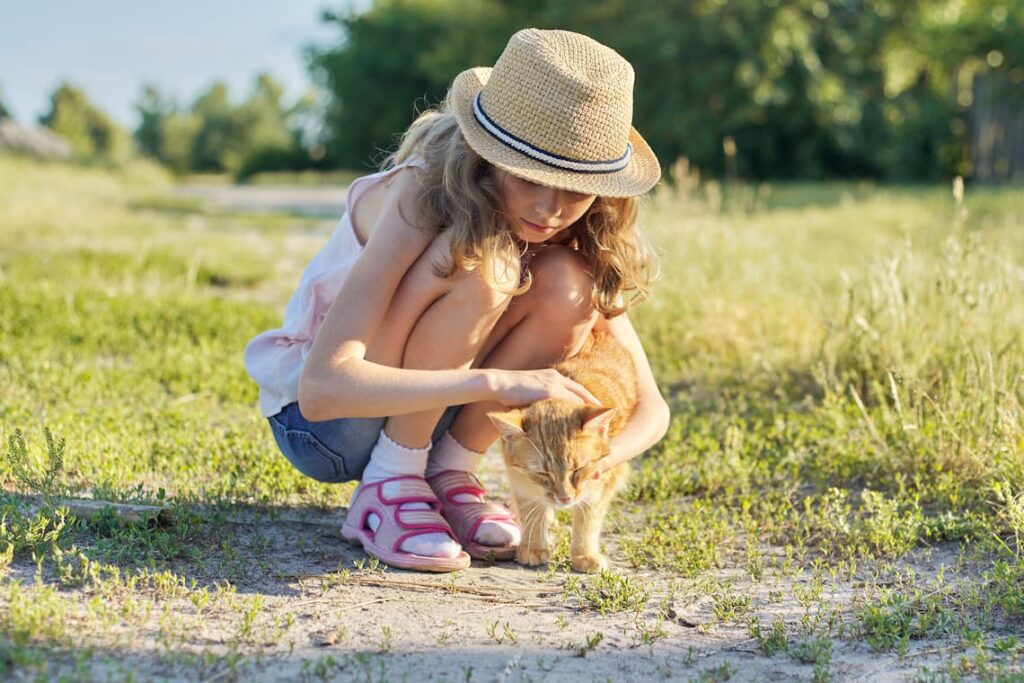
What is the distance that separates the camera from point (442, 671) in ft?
8.18

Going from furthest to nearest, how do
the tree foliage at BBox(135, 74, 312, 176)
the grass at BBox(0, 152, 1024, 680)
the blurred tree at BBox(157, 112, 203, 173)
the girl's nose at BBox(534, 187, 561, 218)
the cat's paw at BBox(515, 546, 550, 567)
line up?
1. the blurred tree at BBox(157, 112, 203, 173)
2. the tree foliage at BBox(135, 74, 312, 176)
3. the cat's paw at BBox(515, 546, 550, 567)
4. the girl's nose at BBox(534, 187, 561, 218)
5. the grass at BBox(0, 152, 1024, 680)

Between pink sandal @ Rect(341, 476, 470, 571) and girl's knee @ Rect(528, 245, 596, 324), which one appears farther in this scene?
girl's knee @ Rect(528, 245, 596, 324)

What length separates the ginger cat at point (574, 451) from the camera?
10.2ft

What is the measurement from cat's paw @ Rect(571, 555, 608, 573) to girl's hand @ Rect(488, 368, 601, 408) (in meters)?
0.55

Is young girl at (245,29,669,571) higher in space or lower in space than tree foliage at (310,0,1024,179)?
higher

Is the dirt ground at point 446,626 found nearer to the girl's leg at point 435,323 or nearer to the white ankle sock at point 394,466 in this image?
the white ankle sock at point 394,466

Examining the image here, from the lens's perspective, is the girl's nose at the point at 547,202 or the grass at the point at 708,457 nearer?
the grass at the point at 708,457

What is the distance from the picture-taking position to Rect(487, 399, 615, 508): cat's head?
3.11 m

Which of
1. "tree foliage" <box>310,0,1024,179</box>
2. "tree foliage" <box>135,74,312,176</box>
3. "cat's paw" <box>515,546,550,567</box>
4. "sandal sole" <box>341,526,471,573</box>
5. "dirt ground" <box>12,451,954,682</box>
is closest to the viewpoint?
"dirt ground" <box>12,451,954,682</box>

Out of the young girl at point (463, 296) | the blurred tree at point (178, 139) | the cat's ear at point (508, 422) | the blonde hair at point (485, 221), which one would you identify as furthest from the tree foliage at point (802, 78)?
the blurred tree at point (178, 139)

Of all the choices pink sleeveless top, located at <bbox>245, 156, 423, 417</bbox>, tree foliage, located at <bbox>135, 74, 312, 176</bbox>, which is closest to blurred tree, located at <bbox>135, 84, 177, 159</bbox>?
tree foliage, located at <bbox>135, 74, 312, 176</bbox>

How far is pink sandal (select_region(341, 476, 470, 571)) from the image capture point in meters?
3.20

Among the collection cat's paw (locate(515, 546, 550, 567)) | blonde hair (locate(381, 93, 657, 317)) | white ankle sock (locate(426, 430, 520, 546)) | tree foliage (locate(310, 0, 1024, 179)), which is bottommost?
tree foliage (locate(310, 0, 1024, 179))

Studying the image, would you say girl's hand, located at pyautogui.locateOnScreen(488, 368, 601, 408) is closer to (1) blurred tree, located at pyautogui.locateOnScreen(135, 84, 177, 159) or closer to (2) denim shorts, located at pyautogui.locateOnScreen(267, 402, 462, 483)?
(2) denim shorts, located at pyautogui.locateOnScreen(267, 402, 462, 483)
